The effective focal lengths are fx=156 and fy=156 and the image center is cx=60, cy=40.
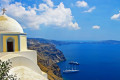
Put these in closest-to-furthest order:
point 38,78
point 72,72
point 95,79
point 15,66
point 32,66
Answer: point 38,78 < point 15,66 < point 32,66 < point 95,79 < point 72,72

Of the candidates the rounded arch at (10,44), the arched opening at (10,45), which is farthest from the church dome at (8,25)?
Result: the arched opening at (10,45)

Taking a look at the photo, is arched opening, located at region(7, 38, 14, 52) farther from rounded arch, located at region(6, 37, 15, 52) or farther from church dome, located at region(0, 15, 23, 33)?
church dome, located at region(0, 15, 23, 33)

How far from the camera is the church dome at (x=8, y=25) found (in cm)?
1162

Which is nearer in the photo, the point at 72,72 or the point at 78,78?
the point at 78,78

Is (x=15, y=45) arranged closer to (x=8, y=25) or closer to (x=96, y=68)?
(x=8, y=25)

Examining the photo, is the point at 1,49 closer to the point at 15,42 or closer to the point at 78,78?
the point at 15,42

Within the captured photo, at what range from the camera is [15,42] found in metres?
11.6

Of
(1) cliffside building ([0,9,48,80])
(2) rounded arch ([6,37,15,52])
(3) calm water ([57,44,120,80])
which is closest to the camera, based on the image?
(1) cliffside building ([0,9,48,80])

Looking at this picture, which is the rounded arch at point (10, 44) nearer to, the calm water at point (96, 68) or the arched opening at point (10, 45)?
the arched opening at point (10, 45)

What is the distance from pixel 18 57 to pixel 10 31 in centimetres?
253

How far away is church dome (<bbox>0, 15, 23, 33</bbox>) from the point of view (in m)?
11.6

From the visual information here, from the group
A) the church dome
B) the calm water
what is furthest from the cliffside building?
the calm water

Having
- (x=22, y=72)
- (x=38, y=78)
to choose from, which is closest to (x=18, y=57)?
(x=22, y=72)

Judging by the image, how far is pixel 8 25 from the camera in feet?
38.6
